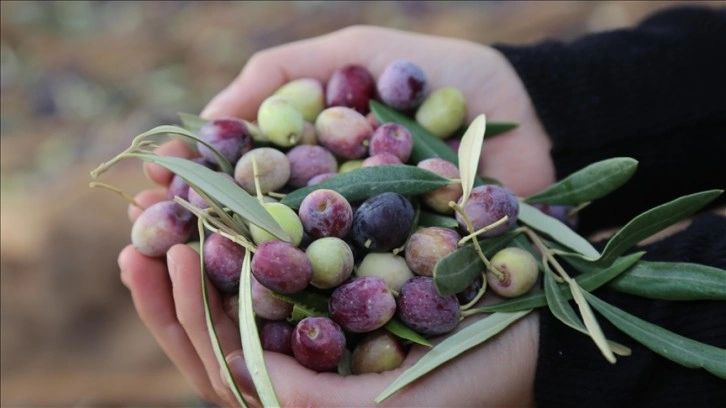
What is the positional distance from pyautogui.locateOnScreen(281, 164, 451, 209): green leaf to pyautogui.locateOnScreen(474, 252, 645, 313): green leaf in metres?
0.16

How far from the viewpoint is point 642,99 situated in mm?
1189

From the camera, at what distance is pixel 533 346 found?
858mm

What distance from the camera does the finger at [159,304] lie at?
90cm

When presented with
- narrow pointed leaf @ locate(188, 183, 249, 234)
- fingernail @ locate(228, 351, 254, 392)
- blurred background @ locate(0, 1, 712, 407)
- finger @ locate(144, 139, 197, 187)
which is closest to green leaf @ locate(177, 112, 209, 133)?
finger @ locate(144, 139, 197, 187)

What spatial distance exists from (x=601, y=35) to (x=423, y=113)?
445mm

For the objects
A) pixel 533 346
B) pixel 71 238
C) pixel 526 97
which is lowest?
pixel 71 238

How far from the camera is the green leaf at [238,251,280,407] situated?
69 centimetres

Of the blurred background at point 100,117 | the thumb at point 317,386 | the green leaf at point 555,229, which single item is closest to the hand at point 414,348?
the thumb at point 317,386

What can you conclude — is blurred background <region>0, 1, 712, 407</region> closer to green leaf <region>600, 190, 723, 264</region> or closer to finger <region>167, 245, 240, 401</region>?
finger <region>167, 245, 240, 401</region>

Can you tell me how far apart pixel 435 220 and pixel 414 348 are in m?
0.15

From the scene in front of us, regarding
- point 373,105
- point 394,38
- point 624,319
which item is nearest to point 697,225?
point 624,319

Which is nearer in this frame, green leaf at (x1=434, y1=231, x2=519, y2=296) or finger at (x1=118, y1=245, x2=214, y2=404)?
green leaf at (x1=434, y1=231, x2=519, y2=296)

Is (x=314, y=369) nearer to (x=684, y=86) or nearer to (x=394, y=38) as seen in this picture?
(x=394, y=38)

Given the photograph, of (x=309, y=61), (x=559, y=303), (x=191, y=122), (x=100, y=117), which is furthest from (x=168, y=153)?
(x=100, y=117)
